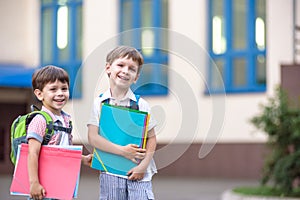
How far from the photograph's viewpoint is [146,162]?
3.76 metres

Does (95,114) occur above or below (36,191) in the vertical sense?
above

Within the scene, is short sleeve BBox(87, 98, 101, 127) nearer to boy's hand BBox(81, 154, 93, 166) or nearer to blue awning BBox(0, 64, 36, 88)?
boy's hand BBox(81, 154, 93, 166)

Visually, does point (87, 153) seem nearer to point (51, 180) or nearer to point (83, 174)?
point (51, 180)

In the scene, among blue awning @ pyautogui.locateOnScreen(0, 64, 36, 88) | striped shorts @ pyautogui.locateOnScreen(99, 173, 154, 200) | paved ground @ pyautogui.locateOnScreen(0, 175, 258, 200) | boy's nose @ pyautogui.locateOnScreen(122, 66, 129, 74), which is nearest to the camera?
boy's nose @ pyautogui.locateOnScreen(122, 66, 129, 74)

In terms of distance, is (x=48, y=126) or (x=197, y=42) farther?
(x=197, y=42)

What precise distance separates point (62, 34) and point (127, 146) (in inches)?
586

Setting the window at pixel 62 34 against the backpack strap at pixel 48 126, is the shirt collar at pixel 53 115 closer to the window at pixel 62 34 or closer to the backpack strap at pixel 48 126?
the backpack strap at pixel 48 126

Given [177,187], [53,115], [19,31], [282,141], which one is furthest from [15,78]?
[53,115]

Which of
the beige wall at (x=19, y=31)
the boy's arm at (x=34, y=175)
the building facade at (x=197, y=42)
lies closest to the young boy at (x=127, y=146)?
the boy's arm at (x=34, y=175)

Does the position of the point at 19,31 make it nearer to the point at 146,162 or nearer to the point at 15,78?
the point at 15,78

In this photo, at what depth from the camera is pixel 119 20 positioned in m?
16.9

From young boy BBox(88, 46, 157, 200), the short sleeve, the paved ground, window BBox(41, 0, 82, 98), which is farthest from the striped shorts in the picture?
window BBox(41, 0, 82, 98)

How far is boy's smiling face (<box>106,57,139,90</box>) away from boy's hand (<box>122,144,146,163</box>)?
357 millimetres

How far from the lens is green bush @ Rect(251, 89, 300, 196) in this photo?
30.0 feet
